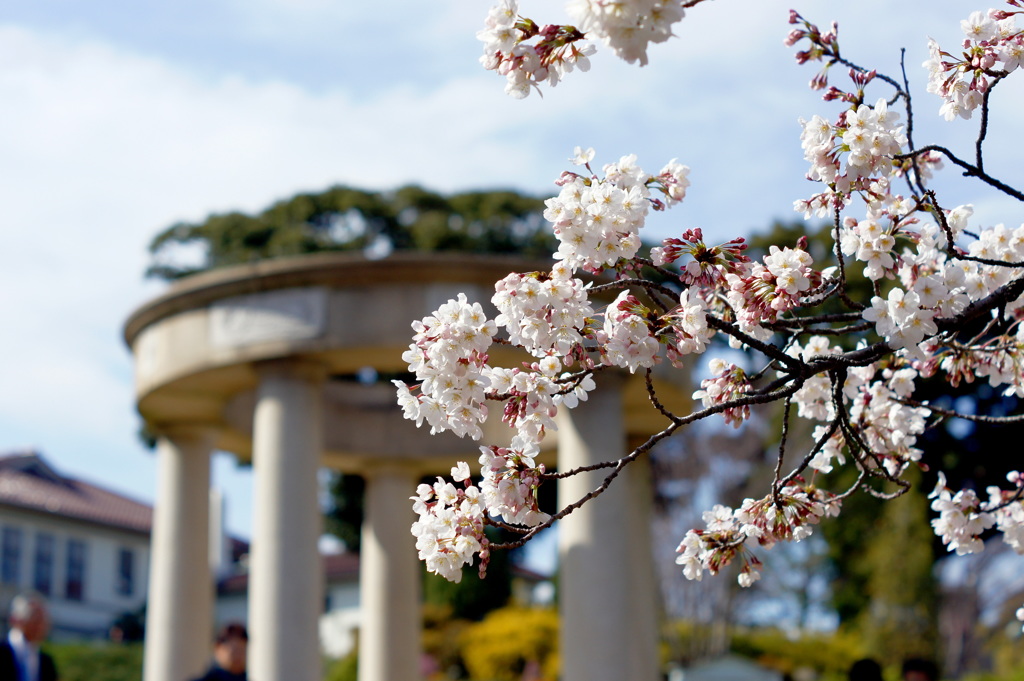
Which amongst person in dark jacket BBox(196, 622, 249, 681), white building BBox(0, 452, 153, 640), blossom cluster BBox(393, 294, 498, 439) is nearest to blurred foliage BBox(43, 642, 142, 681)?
white building BBox(0, 452, 153, 640)

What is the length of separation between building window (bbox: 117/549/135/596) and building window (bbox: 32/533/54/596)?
2.76 metres

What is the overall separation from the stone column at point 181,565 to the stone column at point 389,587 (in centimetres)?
212

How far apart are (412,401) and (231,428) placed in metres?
8.81

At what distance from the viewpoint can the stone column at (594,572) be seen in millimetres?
9219

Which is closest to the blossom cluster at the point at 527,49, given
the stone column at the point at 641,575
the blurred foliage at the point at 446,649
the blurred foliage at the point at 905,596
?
the stone column at the point at 641,575

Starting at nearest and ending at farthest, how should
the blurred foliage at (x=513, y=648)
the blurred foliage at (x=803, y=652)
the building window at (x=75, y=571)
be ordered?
1. the blurred foliage at (x=513, y=648)
2. the blurred foliage at (x=803, y=652)
3. the building window at (x=75, y=571)

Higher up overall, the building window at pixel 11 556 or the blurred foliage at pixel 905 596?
the building window at pixel 11 556

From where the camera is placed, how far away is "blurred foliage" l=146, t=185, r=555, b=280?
25891 millimetres

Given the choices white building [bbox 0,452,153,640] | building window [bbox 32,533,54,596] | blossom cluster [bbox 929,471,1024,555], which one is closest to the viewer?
blossom cluster [bbox 929,471,1024,555]

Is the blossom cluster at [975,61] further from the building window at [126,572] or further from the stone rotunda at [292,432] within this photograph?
the building window at [126,572]

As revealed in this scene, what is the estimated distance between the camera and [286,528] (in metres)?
9.48

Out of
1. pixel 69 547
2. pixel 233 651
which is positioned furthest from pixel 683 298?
pixel 69 547

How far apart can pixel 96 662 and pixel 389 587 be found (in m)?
11.6

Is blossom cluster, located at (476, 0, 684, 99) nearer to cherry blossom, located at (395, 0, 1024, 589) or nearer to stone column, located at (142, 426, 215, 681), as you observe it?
cherry blossom, located at (395, 0, 1024, 589)
